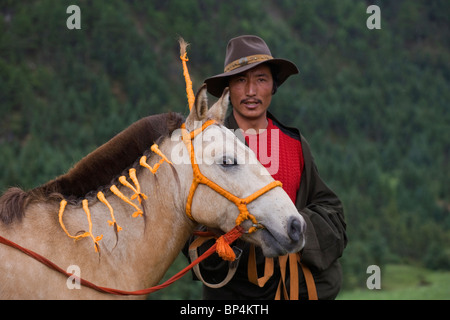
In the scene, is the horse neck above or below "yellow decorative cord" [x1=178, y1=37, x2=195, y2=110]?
below

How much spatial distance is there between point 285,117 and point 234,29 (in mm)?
16078

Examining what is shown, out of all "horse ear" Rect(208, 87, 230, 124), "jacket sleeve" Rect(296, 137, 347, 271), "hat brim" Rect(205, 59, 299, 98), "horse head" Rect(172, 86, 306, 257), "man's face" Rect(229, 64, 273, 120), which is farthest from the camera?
"man's face" Rect(229, 64, 273, 120)

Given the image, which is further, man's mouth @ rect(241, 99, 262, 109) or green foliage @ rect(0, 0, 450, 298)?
green foliage @ rect(0, 0, 450, 298)

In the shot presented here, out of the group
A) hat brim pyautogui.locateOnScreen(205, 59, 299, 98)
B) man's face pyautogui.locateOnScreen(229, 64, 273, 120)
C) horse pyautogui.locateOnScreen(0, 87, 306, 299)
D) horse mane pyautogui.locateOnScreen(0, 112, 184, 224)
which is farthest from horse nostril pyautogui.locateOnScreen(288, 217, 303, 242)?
hat brim pyautogui.locateOnScreen(205, 59, 299, 98)

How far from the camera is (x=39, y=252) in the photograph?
2742mm

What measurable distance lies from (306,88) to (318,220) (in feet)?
207

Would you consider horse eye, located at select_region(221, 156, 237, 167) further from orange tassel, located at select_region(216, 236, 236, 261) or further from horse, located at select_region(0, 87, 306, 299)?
orange tassel, located at select_region(216, 236, 236, 261)

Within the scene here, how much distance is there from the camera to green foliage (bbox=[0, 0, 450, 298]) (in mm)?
38750

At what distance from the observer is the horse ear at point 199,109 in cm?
299

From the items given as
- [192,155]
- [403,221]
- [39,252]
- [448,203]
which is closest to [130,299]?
[39,252]

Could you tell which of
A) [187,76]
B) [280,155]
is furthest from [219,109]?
[280,155]

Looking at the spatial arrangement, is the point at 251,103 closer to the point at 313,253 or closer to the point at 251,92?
the point at 251,92

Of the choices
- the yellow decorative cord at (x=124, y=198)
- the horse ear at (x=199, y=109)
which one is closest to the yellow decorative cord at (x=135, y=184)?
the yellow decorative cord at (x=124, y=198)

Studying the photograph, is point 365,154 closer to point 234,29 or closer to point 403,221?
point 403,221
